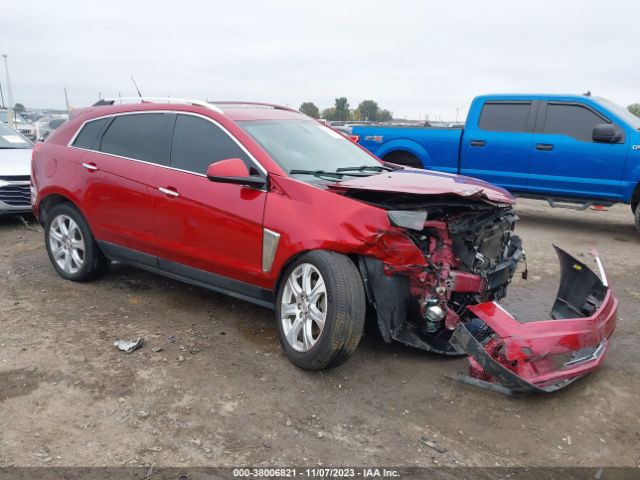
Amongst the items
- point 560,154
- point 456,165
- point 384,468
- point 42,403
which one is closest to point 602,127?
point 560,154

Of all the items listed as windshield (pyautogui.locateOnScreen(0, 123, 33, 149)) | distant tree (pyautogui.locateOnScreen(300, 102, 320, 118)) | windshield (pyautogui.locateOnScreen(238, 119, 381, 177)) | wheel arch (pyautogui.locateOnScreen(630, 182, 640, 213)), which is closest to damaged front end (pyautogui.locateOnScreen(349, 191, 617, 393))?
windshield (pyautogui.locateOnScreen(238, 119, 381, 177))

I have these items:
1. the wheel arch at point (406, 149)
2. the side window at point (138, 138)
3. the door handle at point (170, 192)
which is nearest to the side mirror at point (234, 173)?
the door handle at point (170, 192)

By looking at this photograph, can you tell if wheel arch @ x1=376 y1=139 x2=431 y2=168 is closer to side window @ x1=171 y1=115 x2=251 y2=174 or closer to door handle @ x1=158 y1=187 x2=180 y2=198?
side window @ x1=171 y1=115 x2=251 y2=174

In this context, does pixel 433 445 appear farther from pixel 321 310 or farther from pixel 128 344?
pixel 128 344

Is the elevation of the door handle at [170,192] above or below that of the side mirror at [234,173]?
below

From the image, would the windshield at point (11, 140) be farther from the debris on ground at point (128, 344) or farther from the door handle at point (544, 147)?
the door handle at point (544, 147)

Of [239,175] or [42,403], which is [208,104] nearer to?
[239,175]

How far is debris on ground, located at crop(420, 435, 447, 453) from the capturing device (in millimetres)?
2811

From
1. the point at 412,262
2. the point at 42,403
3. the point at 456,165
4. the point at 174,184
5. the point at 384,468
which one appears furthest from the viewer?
the point at 456,165

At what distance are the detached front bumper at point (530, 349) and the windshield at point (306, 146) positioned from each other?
1.62m

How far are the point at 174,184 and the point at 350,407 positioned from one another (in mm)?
2171

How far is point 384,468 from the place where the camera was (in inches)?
105

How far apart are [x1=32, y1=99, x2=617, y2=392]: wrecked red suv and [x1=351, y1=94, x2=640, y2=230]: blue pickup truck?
13.8ft

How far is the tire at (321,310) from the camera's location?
3.28 meters
